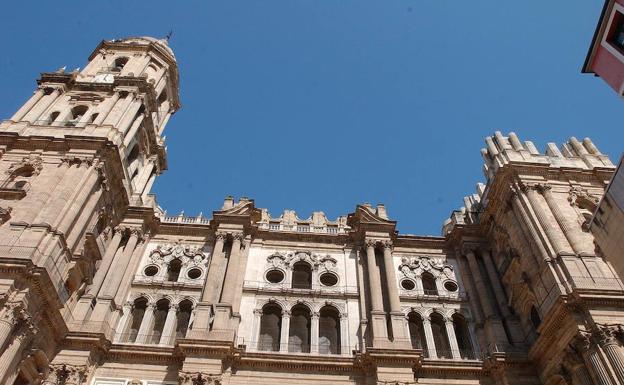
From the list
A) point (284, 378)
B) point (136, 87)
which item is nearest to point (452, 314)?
point (284, 378)

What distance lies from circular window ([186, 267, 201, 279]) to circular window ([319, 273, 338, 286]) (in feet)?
22.1

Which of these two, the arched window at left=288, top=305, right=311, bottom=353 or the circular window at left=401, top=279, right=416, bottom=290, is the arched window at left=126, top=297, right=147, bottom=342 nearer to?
the arched window at left=288, top=305, right=311, bottom=353

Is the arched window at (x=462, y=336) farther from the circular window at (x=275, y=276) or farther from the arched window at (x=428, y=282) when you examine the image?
the circular window at (x=275, y=276)

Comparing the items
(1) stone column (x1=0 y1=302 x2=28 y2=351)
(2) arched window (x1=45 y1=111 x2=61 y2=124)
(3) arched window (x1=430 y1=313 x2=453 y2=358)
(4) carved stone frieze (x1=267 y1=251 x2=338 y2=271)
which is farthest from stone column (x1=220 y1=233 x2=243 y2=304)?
(2) arched window (x1=45 y1=111 x2=61 y2=124)

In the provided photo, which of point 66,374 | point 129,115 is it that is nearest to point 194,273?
point 66,374

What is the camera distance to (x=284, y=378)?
23.1 meters

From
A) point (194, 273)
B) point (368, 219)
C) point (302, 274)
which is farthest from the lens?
point (368, 219)

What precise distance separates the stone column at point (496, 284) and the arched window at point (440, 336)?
3.10 m

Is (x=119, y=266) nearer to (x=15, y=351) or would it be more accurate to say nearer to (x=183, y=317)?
(x=183, y=317)

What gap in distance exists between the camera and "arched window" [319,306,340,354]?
25.6 meters

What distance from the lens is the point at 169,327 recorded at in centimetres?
2548

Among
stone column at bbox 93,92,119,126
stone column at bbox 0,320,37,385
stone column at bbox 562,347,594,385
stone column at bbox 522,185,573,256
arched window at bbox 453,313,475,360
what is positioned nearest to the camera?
stone column at bbox 0,320,37,385

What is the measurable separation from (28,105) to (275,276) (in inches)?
757

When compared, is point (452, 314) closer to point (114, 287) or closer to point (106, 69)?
point (114, 287)
